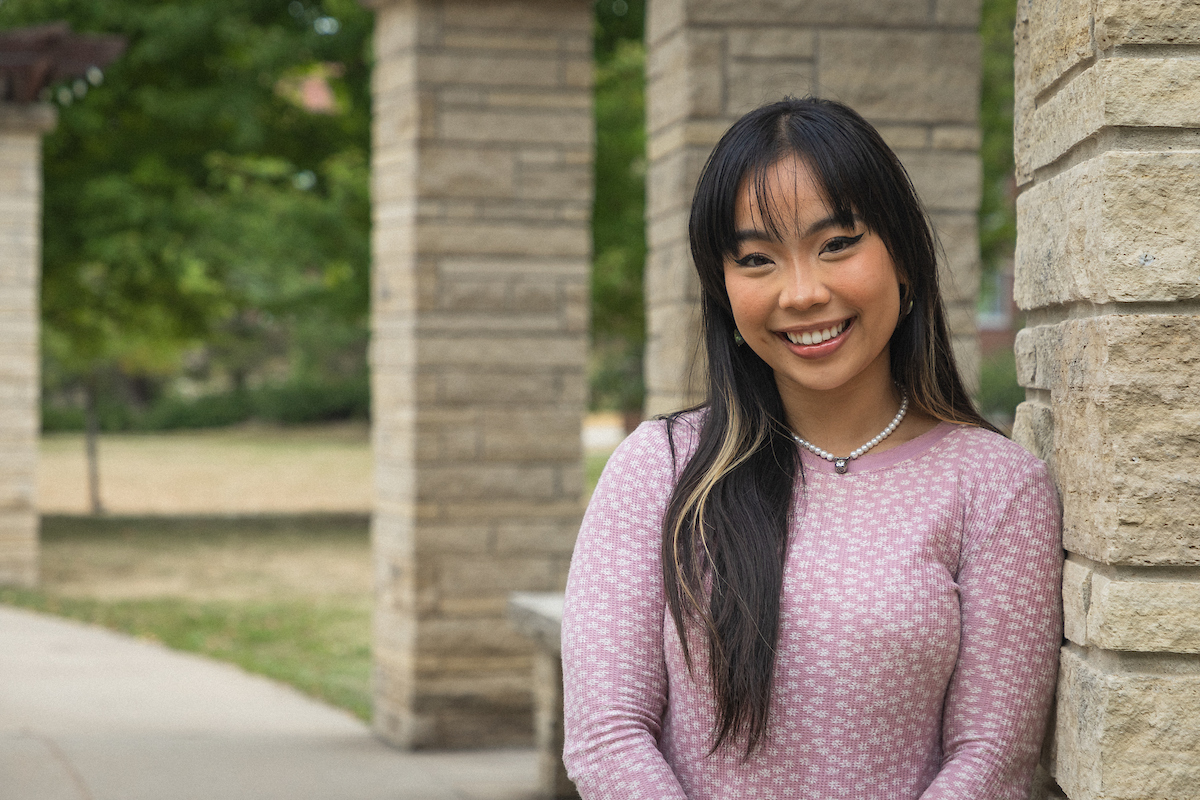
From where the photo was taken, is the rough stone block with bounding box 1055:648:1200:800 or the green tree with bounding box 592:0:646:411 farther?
the green tree with bounding box 592:0:646:411

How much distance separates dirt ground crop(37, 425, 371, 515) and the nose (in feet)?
56.0

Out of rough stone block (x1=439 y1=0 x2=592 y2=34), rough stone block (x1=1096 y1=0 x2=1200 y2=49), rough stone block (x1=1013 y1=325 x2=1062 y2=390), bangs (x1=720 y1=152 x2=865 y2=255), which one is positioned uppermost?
rough stone block (x1=439 y1=0 x2=592 y2=34)

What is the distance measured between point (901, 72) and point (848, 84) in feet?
0.47

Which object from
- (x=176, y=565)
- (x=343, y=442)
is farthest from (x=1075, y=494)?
(x=343, y=442)

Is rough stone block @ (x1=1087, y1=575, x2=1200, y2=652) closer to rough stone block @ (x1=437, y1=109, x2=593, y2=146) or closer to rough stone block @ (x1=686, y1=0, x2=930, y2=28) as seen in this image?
rough stone block @ (x1=686, y1=0, x2=930, y2=28)

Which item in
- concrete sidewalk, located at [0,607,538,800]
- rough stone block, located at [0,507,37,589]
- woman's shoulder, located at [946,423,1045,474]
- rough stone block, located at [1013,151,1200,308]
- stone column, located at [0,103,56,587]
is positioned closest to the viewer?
rough stone block, located at [1013,151,1200,308]

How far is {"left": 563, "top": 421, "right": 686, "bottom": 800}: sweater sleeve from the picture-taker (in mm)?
1822

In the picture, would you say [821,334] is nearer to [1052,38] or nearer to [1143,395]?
[1143,395]

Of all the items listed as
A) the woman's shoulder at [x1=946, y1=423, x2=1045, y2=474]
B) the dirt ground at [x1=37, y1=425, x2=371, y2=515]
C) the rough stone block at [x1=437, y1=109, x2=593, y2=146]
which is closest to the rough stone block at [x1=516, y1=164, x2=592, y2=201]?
the rough stone block at [x1=437, y1=109, x2=593, y2=146]

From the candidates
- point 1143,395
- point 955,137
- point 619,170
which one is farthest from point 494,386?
point 619,170

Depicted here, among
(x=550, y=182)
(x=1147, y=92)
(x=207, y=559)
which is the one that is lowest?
(x=207, y=559)

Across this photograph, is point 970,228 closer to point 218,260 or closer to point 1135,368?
point 1135,368

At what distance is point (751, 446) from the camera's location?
1.93 meters

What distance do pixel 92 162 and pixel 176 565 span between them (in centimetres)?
391
